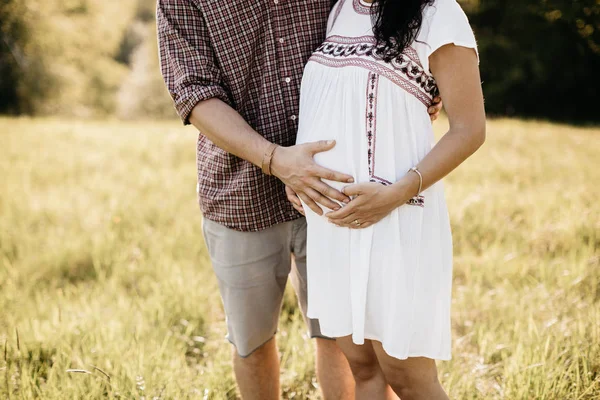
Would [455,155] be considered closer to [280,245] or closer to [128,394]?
[280,245]

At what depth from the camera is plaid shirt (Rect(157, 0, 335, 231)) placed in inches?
72.1

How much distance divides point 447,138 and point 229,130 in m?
0.74

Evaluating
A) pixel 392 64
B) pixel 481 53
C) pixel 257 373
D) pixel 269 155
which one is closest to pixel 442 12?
pixel 392 64

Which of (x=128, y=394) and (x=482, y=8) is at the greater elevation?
(x=482, y=8)

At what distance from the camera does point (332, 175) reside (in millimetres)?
1631

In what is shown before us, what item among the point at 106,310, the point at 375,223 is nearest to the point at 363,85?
the point at 375,223

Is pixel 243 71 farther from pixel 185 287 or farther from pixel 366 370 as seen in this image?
pixel 185 287

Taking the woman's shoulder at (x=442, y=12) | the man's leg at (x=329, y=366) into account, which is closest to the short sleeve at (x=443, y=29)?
the woman's shoulder at (x=442, y=12)

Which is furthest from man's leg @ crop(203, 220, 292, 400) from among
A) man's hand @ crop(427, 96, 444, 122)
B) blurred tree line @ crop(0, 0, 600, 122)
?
blurred tree line @ crop(0, 0, 600, 122)

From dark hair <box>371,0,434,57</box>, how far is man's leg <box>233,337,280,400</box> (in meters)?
1.36

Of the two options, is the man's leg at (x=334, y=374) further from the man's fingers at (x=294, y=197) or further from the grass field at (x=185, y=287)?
the man's fingers at (x=294, y=197)

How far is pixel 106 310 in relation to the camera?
307cm

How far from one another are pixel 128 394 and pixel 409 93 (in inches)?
69.3

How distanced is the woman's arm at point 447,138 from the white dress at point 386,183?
58 mm
